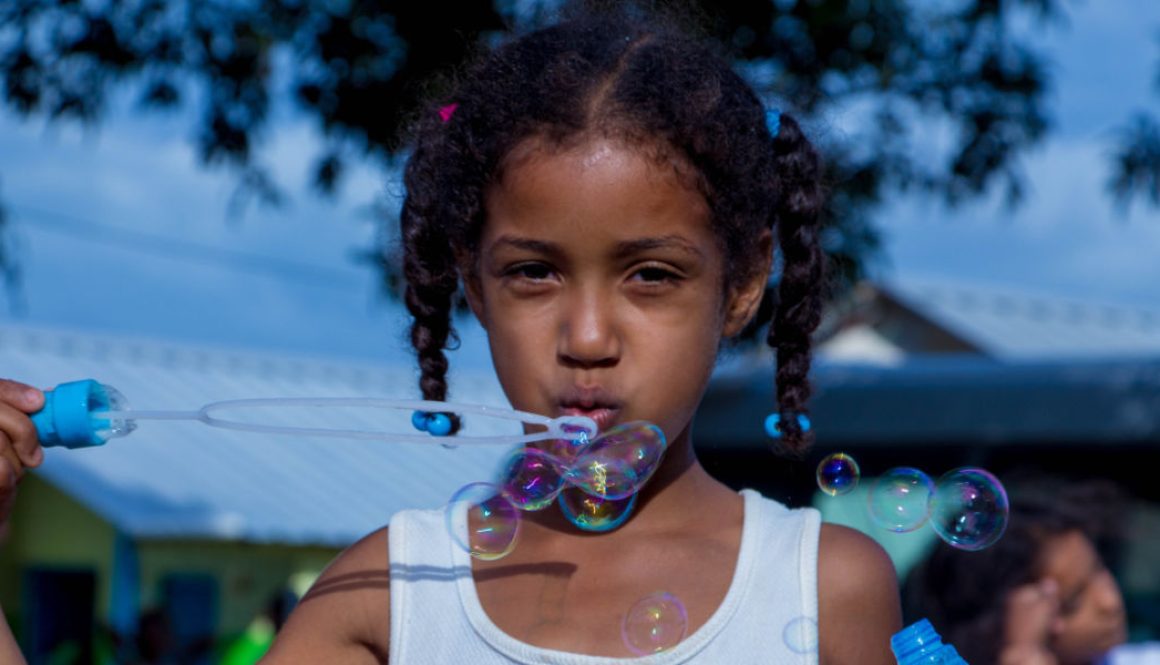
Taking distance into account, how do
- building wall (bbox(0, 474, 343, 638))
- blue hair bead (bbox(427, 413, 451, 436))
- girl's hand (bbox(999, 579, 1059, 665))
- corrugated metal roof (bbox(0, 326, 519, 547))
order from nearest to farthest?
blue hair bead (bbox(427, 413, 451, 436))
girl's hand (bbox(999, 579, 1059, 665))
corrugated metal roof (bbox(0, 326, 519, 547))
building wall (bbox(0, 474, 343, 638))

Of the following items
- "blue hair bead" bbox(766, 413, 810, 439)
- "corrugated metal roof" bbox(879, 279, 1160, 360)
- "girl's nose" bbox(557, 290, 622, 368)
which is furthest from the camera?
"corrugated metal roof" bbox(879, 279, 1160, 360)

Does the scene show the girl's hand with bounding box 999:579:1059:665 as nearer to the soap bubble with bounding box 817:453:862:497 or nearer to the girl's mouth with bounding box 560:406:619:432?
the soap bubble with bounding box 817:453:862:497

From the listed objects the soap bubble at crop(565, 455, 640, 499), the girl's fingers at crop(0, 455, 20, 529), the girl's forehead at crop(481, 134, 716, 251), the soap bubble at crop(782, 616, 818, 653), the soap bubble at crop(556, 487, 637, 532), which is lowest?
the soap bubble at crop(782, 616, 818, 653)

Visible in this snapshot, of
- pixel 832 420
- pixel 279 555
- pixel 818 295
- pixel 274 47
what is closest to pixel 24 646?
pixel 279 555

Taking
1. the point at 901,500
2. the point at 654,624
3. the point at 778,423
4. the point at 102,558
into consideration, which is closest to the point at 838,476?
the point at 901,500

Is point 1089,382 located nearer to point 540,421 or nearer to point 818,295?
point 818,295

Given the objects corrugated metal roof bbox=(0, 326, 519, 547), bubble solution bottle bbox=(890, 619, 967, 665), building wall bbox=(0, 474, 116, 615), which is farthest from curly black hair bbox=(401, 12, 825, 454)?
building wall bbox=(0, 474, 116, 615)

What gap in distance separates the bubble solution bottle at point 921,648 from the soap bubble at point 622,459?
333 millimetres

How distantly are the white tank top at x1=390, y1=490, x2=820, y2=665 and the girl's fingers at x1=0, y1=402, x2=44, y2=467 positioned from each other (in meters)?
0.42

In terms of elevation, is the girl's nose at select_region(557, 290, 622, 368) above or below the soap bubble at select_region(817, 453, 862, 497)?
above

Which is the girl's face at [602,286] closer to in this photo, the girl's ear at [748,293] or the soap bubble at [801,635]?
the girl's ear at [748,293]

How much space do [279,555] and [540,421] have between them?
36.7 ft

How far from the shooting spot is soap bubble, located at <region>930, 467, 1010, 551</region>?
1994 millimetres

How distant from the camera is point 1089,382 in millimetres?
6832
